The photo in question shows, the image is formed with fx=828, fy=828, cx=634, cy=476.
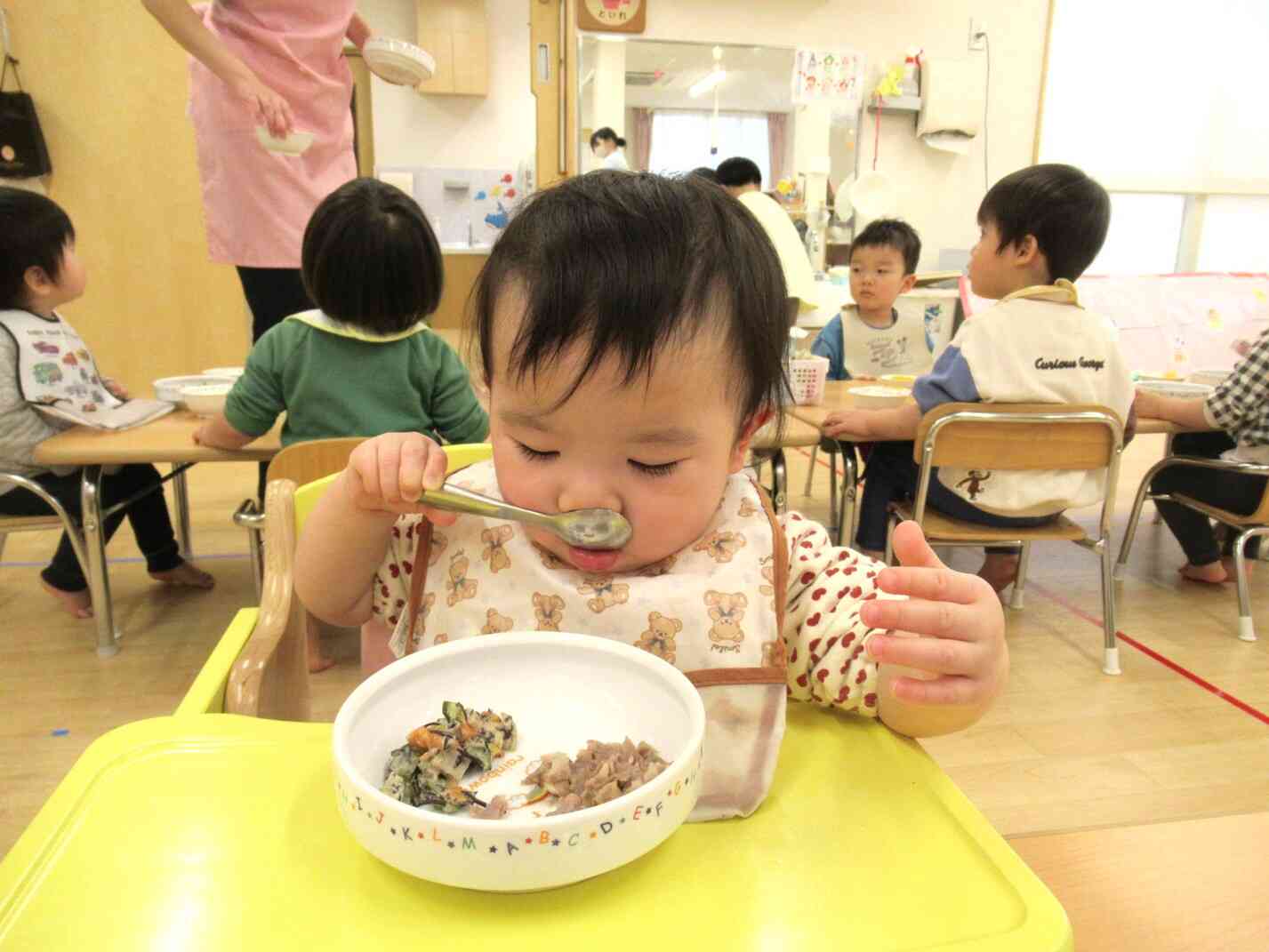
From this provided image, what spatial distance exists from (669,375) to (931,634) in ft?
0.82

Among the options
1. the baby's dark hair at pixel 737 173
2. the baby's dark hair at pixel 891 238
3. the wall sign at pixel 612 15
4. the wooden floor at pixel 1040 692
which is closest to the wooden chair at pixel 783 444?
the wooden floor at pixel 1040 692

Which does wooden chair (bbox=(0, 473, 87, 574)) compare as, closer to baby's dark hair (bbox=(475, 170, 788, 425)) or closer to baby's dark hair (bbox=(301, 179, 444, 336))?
baby's dark hair (bbox=(301, 179, 444, 336))

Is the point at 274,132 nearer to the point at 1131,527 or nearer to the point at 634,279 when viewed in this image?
the point at 634,279

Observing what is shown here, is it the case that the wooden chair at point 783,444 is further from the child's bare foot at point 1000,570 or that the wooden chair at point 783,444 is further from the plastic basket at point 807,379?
the child's bare foot at point 1000,570

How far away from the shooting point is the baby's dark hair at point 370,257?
1604 millimetres

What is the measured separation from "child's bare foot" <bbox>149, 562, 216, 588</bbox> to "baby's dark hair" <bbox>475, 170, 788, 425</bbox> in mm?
2123

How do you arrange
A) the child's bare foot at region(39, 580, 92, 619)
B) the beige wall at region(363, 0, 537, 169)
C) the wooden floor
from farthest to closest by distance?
the beige wall at region(363, 0, 537, 169), the child's bare foot at region(39, 580, 92, 619), the wooden floor

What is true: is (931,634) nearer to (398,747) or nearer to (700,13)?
(398,747)

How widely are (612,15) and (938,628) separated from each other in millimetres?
4726

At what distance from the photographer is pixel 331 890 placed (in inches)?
17.5

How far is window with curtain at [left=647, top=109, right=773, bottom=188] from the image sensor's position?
495cm

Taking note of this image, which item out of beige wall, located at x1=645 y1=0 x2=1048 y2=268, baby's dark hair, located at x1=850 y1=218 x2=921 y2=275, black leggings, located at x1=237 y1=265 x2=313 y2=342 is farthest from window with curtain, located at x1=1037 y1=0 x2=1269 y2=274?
black leggings, located at x1=237 y1=265 x2=313 y2=342

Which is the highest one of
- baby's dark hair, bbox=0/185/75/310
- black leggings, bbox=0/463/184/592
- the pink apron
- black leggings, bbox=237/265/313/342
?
the pink apron

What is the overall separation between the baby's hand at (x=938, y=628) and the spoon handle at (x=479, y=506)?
255mm
